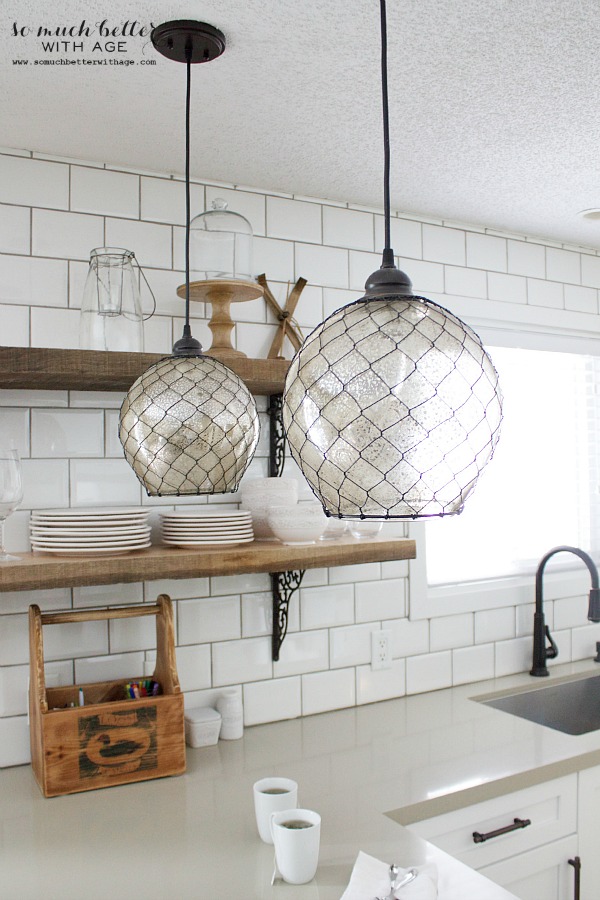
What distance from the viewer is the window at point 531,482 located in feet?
8.29

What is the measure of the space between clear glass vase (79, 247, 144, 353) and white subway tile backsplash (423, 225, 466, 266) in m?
1.03

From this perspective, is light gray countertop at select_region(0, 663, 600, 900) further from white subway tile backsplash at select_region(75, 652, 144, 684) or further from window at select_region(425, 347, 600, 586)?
window at select_region(425, 347, 600, 586)

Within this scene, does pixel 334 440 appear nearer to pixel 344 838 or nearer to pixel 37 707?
pixel 344 838

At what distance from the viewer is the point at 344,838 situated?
4.58 feet

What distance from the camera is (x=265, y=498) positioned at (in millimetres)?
1941

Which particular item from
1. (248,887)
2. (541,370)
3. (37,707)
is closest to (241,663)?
(37,707)

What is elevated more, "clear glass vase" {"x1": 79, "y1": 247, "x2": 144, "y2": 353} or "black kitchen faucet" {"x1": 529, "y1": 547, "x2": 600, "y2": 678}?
"clear glass vase" {"x1": 79, "y1": 247, "x2": 144, "y2": 353}

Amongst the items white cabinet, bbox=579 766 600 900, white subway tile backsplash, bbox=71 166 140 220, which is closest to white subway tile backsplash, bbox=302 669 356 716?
white cabinet, bbox=579 766 600 900

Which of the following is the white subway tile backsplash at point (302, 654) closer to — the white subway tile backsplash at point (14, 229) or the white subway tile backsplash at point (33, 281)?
the white subway tile backsplash at point (33, 281)

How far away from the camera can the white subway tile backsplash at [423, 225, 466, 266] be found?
7.95ft

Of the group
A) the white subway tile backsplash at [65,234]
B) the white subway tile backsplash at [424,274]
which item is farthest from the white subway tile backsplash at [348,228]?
the white subway tile backsplash at [65,234]

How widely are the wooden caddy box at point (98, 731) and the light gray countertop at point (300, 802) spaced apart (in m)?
0.04

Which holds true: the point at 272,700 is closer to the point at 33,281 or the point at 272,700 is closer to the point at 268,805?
the point at 268,805

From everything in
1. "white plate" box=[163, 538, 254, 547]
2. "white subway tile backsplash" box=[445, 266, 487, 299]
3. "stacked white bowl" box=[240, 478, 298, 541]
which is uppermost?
"white subway tile backsplash" box=[445, 266, 487, 299]
